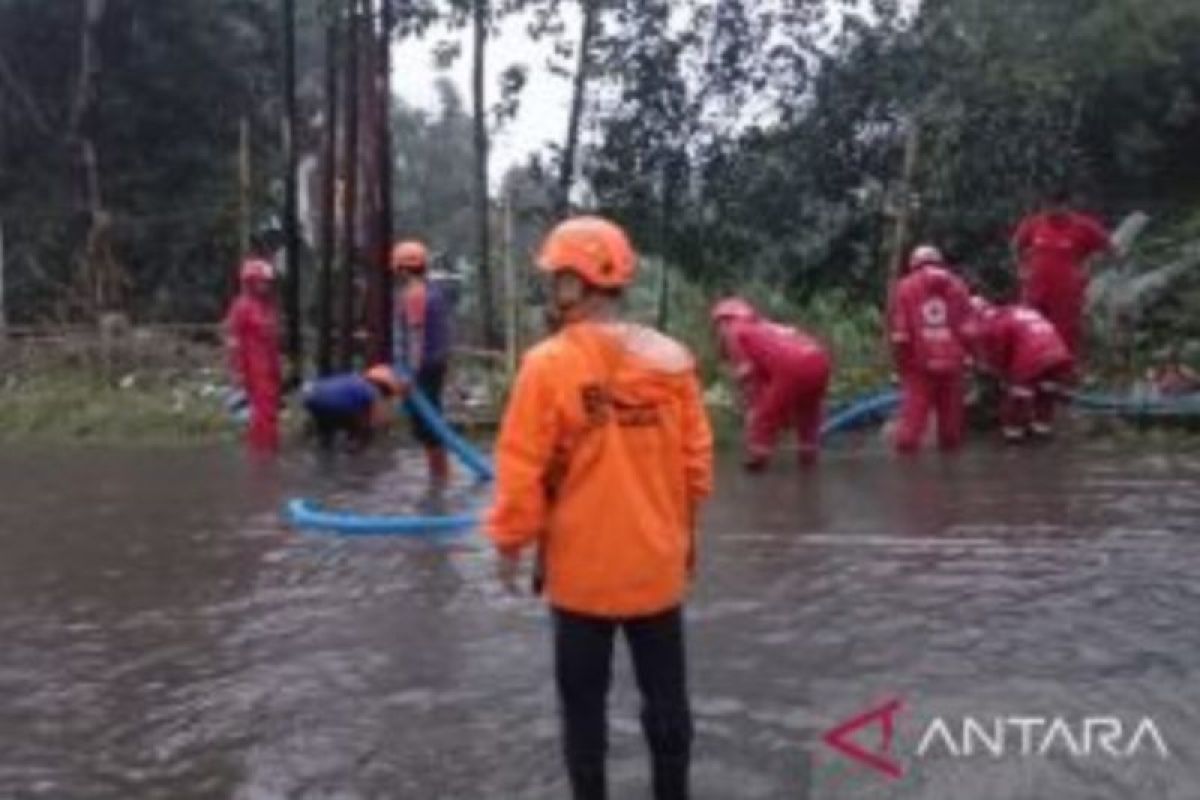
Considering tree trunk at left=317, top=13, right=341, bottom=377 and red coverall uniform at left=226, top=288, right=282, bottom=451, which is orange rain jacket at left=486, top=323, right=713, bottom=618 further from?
tree trunk at left=317, top=13, right=341, bottom=377

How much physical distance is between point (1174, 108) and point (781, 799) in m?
15.7

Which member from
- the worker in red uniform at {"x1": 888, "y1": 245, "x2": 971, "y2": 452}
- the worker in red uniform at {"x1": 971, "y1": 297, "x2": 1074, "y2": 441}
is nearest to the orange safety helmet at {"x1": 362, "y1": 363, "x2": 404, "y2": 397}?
the worker in red uniform at {"x1": 888, "y1": 245, "x2": 971, "y2": 452}

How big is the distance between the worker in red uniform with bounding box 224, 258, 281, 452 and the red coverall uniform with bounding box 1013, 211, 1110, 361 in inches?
230

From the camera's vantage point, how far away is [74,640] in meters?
8.22

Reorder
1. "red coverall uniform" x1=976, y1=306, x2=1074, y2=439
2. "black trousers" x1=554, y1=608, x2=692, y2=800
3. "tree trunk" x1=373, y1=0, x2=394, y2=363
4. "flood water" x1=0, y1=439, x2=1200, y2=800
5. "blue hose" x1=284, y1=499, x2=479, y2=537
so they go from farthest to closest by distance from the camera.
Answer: "tree trunk" x1=373, y1=0, x2=394, y2=363 < "red coverall uniform" x1=976, y1=306, x2=1074, y2=439 < "blue hose" x1=284, y1=499, x2=479, y2=537 < "flood water" x1=0, y1=439, x2=1200, y2=800 < "black trousers" x1=554, y1=608, x2=692, y2=800

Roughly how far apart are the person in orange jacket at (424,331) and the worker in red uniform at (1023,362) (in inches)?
147

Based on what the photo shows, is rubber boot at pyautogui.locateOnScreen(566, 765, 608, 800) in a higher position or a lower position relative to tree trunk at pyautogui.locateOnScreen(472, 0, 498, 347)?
lower

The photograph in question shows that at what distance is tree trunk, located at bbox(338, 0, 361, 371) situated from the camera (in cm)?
1683

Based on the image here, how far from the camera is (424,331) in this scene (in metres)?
13.3

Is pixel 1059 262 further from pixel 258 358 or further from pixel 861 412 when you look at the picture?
pixel 258 358

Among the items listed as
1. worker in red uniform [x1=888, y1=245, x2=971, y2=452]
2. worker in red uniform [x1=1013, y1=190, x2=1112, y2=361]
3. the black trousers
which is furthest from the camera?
worker in red uniform [x1=1013, y1=190, x2=1112, y2=361]

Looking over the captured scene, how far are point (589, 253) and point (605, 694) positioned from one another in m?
1.25

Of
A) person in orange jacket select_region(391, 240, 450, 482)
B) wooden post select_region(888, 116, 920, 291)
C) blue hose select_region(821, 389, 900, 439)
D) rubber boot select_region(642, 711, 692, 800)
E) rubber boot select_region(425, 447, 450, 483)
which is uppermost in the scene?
wooden post select_region(888, 116, 920, 291)

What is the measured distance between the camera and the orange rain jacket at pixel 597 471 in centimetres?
541
